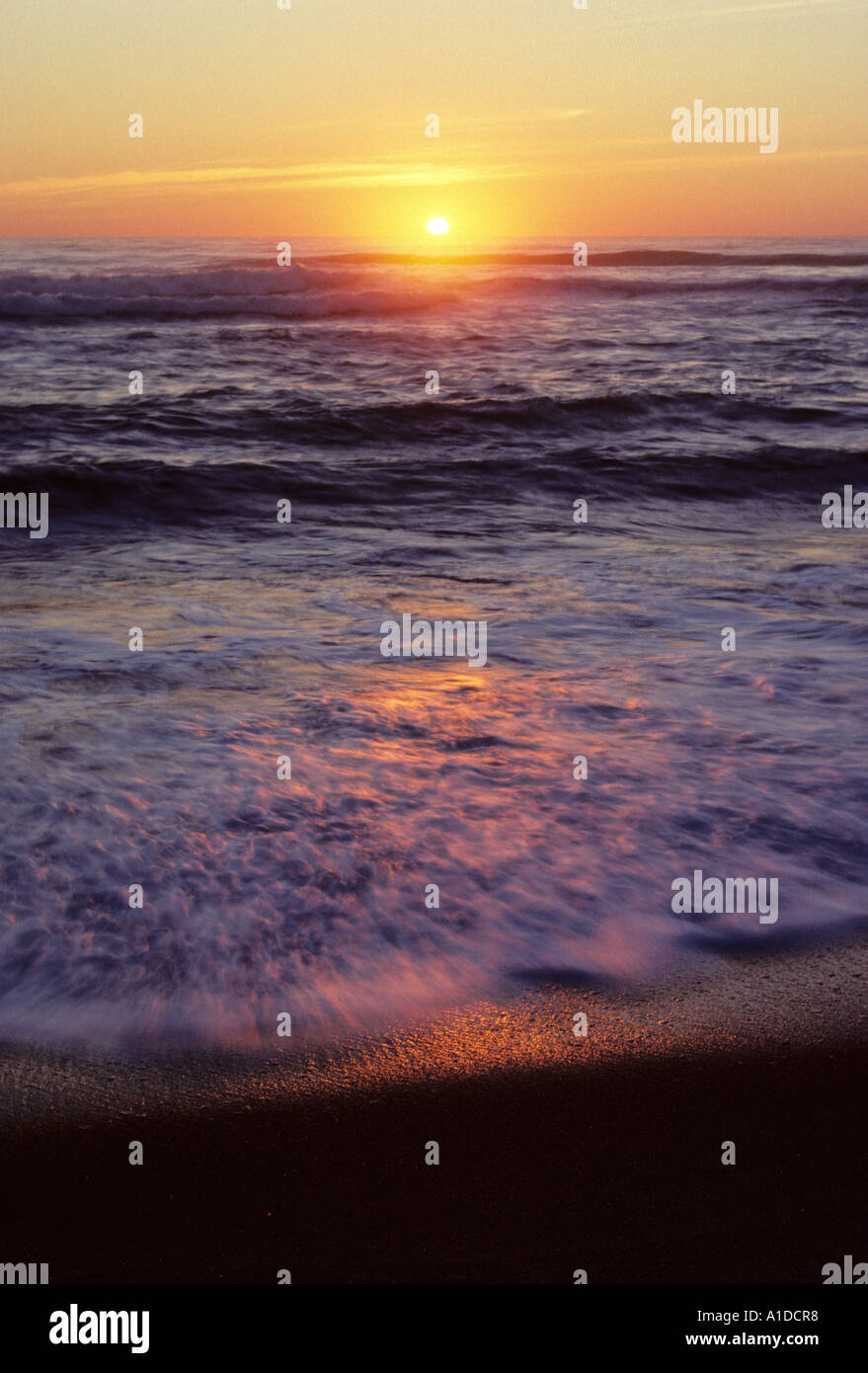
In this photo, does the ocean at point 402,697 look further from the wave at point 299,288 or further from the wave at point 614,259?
the wave at point 614,259

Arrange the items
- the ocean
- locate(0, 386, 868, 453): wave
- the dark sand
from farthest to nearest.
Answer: locate(0, 386, 868, 453): wave → the ocean → the dark sand

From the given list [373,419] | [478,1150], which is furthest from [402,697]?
[373,419]

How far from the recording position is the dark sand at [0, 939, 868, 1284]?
238 centimetres

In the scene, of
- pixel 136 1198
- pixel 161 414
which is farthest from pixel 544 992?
pixel 161 414

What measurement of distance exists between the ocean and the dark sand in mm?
241

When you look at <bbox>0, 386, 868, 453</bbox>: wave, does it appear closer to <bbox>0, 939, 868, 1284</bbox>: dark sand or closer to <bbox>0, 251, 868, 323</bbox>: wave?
<bbox>0, 251, 868, 323</bbox>: wave

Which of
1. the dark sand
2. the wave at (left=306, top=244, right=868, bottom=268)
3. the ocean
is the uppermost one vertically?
the wave at (left=306, top=244, right=868, bottom=268)

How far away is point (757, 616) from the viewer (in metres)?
7.11

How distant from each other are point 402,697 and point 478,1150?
314 cm

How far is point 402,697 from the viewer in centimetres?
563

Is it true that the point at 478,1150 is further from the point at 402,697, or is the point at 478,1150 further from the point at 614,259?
the point at 614,259

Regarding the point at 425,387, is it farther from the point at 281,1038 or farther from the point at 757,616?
the point at 281,1038

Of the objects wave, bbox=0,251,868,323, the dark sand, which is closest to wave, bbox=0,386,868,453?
wave, bbox=0,251,868,323

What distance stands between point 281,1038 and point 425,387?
1466 centimetres
